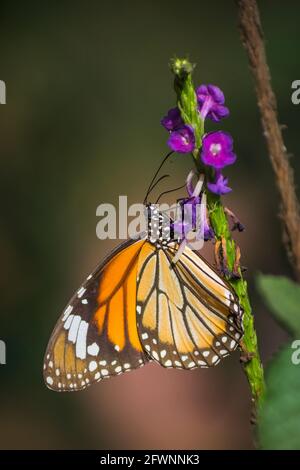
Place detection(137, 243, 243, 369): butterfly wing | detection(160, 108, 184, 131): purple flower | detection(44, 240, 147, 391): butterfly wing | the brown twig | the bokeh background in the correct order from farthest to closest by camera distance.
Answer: the bokeh background, detection(44, 240, 147, 391): butterfly wing, detection(137, 243, 243, 369): butterfly wing, detection(160, 108, 184, 131): purple flower, the brown twig

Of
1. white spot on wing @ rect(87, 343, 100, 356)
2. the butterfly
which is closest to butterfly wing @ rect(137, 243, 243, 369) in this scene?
the butterfly

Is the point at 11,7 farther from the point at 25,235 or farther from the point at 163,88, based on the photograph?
the point at 25,235

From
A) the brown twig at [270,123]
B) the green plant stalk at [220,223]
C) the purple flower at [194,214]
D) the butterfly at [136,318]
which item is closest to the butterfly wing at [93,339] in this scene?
the butterfly at [136,318]

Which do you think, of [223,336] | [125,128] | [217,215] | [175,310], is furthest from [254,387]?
[125,128]

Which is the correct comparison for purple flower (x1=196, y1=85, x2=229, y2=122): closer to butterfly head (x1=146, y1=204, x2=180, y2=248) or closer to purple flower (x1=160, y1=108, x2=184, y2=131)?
purple flower (x1=160, y1=108, x2=184, y2=131)
